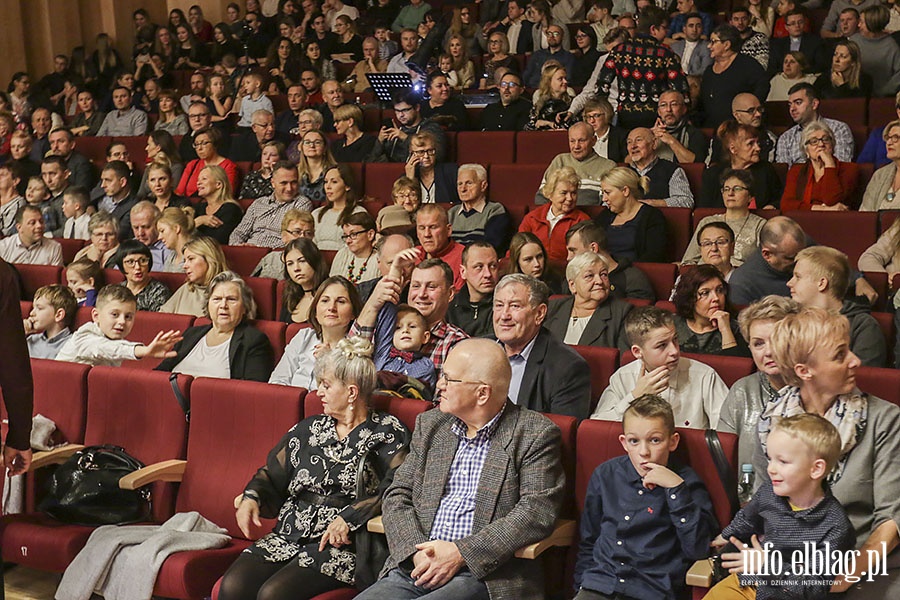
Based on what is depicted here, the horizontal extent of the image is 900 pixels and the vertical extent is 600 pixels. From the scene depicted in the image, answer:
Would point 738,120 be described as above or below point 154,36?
below

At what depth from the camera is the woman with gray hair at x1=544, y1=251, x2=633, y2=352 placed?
2807 mm

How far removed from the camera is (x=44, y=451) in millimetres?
2582

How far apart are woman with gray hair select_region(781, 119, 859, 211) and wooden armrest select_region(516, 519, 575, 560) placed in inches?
77.7

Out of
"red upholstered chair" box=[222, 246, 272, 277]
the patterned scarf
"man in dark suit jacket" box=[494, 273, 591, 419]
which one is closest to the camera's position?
the patterned scarf

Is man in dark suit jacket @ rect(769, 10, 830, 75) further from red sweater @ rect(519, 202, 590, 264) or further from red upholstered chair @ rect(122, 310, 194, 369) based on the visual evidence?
red upholstered chair @ rect(122, 310, 194, 369)

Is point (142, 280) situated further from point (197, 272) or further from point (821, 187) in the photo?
point (821, 187)

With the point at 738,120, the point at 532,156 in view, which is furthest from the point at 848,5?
the point at 532,156

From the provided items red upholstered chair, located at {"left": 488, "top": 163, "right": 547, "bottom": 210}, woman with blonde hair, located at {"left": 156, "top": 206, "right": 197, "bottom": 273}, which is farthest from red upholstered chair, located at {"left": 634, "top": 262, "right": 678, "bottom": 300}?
woman with blonde hair, located at {"left": 156, "top": 206, "right": 197, "bottom": 273}

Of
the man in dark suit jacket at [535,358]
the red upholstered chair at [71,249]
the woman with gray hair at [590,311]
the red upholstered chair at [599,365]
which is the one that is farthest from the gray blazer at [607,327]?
the red upholstered chair at [71,249]

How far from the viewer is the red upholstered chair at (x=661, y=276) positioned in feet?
10.5

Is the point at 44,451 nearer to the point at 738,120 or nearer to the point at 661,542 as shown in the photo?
the point at 661,542

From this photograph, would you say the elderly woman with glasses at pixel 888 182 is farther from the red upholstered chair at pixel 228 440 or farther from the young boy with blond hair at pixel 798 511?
the red upholstered chair at pixel 228 440

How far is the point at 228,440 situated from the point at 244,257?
154 centimetres

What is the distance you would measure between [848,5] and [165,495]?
13.0 feet
